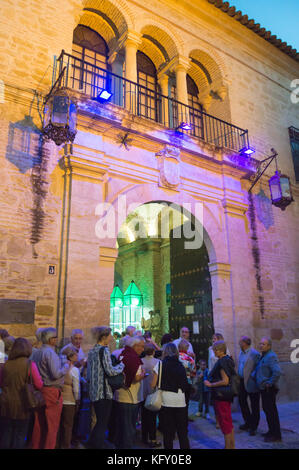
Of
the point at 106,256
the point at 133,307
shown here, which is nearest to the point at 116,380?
the point at 106,256

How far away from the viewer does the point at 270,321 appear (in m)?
8.95

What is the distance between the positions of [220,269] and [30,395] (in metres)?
5.66

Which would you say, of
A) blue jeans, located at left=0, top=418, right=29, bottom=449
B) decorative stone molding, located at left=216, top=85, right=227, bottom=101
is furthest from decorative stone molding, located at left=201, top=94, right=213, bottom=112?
blue jeans, located at left=0, top=418, right=29, bottom=449

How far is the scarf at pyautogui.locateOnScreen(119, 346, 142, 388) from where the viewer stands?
13.0 ft

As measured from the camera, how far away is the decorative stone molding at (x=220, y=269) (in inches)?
326

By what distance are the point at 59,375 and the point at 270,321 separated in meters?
6.54

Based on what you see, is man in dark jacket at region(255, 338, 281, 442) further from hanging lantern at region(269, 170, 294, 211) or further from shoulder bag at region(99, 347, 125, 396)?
hanging lantern at region(269, 170, 294, 211)

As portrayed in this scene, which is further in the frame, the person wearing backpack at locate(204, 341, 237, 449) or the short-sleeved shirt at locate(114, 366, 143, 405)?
the person wearing backpack at locate(204, 341, 237, 449)

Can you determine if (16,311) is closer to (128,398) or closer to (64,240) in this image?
(64,240)

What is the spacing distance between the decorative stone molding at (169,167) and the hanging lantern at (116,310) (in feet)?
17.6

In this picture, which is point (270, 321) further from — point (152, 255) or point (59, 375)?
point (59, 375)

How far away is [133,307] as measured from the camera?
1248 centimetres

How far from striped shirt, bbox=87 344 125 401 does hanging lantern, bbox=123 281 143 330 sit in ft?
26.5

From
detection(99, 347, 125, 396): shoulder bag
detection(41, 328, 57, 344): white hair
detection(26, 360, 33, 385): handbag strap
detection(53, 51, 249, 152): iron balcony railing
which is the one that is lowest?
detection(99, 347, 125, 396): shoulder bag
